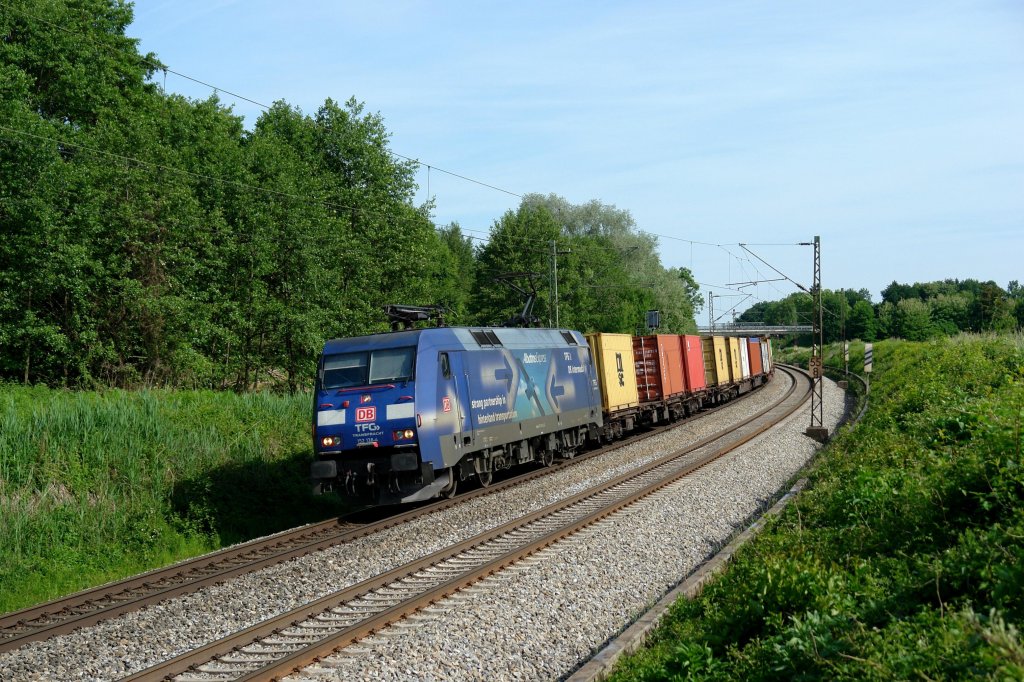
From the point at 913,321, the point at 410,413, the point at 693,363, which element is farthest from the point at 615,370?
the point at 913,321

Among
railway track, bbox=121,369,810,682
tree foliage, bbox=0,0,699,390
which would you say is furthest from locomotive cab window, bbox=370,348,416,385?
tree foliage, bbox=0,0,699,390

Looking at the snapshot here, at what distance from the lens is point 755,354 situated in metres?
50.1

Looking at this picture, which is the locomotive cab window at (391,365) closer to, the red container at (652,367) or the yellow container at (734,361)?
the red container at (652,367)

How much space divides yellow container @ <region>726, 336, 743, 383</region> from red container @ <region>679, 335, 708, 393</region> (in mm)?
6491

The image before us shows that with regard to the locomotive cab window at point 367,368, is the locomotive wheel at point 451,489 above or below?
below

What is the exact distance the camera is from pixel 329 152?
39.7 metres

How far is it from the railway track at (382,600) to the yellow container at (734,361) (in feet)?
84.5

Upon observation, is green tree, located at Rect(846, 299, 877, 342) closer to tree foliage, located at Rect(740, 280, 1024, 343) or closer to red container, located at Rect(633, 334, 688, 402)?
tree foliage, located at Rect(740, 280, 1024, 343)

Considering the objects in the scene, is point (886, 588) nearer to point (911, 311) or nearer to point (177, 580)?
point (177, 580)

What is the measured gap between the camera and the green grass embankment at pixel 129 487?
11.6m

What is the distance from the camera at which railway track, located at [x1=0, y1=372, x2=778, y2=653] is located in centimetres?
863

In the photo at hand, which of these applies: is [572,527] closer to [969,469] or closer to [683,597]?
[683,597]

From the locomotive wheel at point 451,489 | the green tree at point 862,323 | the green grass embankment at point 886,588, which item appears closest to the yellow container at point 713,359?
the locomotive wheel at point 451,489

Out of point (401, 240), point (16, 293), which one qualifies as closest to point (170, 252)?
point (16, 293)
